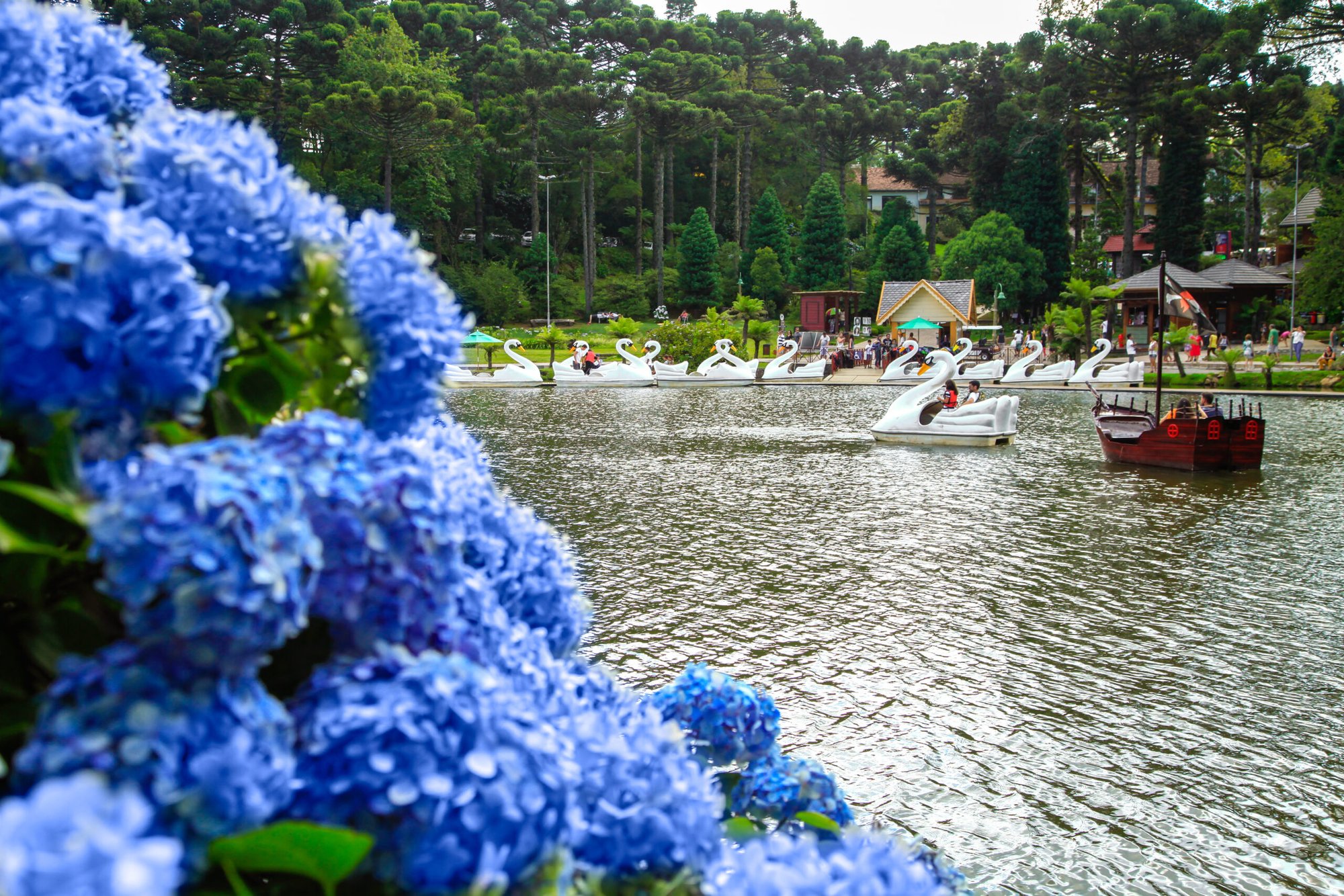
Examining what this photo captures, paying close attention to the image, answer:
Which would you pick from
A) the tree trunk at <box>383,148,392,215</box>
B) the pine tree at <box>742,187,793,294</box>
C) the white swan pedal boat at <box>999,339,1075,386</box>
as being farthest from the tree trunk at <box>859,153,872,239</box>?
the white swan pedal boat at <box>999,339,1075,386</box>

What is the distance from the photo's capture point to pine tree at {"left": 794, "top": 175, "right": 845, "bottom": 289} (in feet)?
208

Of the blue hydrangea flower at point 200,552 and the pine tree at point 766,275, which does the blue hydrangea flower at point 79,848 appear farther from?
the pine tree at point 766,275

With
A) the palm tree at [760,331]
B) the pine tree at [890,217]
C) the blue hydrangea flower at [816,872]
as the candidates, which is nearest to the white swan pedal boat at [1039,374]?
the palm tree at [760,331]

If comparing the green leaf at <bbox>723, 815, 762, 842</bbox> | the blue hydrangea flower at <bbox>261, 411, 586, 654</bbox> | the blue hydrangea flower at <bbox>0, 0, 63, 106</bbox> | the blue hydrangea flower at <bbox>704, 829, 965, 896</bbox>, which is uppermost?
the blue hydrangea flower at <bbox>0, 0, 63, 106</bbox>

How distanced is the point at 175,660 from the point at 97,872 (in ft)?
1.00

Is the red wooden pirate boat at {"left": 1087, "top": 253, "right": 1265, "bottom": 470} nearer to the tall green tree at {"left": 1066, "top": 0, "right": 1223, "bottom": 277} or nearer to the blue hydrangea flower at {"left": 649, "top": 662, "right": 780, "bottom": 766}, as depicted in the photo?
the blue hydrangea flower at {"left": 649, "top": 662, "right": 780, "bottom": 766}

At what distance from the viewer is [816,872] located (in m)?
1.16

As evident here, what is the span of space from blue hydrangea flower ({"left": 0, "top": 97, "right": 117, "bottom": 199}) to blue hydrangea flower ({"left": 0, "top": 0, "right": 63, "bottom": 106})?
0.10 metres

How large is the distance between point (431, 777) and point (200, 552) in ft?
1.08

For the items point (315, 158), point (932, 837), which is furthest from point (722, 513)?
point (315, 158)

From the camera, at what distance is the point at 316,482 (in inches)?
43.9

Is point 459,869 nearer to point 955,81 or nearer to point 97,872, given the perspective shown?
point 97,872

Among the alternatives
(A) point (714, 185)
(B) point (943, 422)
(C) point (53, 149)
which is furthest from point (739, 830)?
(A) point (714, 185)

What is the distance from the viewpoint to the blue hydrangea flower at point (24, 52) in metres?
1.28
